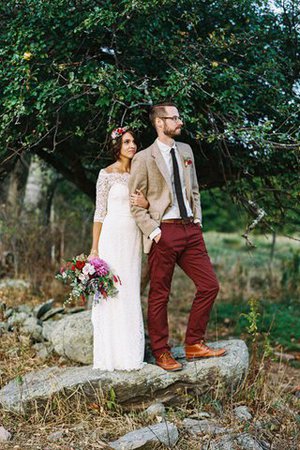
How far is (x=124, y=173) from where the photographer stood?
5.34 m

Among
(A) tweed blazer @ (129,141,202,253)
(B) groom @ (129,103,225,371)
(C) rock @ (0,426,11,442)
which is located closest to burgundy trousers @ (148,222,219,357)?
(B) groom @ (129,103,225,371)

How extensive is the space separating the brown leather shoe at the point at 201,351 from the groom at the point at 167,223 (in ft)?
0.47

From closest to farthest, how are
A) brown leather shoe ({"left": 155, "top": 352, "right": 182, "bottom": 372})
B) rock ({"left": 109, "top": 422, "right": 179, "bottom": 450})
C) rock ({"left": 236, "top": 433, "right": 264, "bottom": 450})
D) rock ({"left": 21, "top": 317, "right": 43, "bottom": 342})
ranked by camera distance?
1. rock ({"left": 109, "top": 422, "right": 179, "bottom": 450})
2. rock ({"left": 236, "top": 433, "right": 264, "bottom": 450})
3. brown leather shoe ({"left": 155, "top": 352, "right": 182, "bottom": 372})
4. rock ({"left": 21, "top": 317, "right": 43, "bottom": 342})

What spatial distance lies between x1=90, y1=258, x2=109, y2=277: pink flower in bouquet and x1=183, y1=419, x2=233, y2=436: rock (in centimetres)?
145

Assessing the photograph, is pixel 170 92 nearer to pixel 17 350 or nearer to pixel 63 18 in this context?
pixel 63 18

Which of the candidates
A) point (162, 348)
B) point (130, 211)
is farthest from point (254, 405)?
point (130, 211)

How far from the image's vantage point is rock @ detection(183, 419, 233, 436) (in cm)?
467

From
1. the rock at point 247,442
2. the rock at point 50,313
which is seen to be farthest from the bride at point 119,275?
the rock at point 50,313

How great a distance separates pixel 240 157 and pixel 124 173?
1715mm

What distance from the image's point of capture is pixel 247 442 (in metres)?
4.58

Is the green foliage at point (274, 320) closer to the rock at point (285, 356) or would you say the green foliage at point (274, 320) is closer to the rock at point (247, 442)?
the rock at point (285, 356)

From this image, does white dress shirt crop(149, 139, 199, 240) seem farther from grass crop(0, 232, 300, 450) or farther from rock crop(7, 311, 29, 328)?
rock crop(7, 311, 29, 328)

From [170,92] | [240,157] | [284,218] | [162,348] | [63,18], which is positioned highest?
[63,18]

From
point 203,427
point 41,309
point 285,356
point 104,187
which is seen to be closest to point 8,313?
point 41,309
